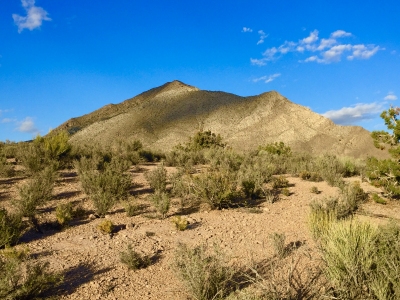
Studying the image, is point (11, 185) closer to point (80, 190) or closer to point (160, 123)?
point (80, 190)

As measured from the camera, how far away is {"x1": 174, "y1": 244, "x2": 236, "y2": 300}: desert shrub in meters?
4.34

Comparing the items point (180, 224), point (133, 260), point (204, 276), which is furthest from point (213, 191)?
point (204, 276)

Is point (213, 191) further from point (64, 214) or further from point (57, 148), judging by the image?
point (57, 148)

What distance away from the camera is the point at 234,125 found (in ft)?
198

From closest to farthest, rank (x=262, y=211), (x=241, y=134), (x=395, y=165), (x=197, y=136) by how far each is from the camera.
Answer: (x=262, y=211) < (x=395, y=165) < (x=197, y=136) < (x=241, y=134)

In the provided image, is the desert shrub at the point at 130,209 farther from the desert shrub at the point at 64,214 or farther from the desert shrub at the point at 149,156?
the desert shrub at the point at 149,156

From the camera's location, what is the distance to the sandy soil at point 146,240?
503 cm

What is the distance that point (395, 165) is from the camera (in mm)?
9875

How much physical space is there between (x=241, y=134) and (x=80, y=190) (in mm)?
46847

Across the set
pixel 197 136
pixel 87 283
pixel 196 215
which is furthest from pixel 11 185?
pixel 197 136

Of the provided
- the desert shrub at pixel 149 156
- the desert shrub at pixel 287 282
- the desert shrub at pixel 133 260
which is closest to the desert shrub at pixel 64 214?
the desert shrub at pixel 133 260

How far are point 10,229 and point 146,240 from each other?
2769mm

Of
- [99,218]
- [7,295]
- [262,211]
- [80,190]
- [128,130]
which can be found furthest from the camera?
[128,130]

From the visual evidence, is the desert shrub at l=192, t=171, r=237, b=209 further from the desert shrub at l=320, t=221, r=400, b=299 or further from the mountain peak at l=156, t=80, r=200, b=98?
the mountain peak at l=156, t=80, r=200, b=98
